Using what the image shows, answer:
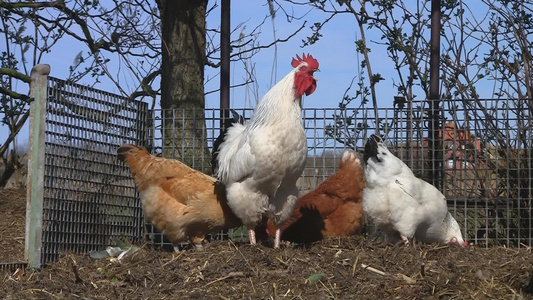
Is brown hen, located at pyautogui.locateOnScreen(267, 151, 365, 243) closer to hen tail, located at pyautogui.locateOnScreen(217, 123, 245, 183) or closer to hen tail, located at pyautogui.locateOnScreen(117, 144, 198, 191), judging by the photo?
hen tail, located at pyautogui.locateOnScreen(217, 123, 245, 183)

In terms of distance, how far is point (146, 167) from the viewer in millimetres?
6645

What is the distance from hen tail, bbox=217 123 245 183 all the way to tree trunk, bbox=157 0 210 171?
770mm

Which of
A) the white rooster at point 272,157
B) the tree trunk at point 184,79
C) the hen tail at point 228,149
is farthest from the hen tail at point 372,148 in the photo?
the tree trunk at point 184,79

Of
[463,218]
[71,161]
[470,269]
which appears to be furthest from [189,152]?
[470,269]

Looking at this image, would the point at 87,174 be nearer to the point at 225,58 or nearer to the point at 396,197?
the point at 225,58

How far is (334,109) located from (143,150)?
6.15 feet

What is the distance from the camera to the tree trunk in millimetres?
7633

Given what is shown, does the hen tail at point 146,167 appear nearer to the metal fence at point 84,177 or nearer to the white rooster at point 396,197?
the metal fence at point 84,177

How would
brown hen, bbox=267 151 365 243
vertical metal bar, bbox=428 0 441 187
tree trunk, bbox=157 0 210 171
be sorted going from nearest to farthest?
1. brown hen, bbox=267 151 365 243
2. vertical metal bar, bbox=428 0 441 187
3. tree trunk, bbox=157 0 210 171

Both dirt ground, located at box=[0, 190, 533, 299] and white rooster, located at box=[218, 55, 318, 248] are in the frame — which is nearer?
dirt ground, located at box=[0, 190, 533, 299]

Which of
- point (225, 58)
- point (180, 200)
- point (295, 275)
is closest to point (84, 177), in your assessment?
point (180, 200)

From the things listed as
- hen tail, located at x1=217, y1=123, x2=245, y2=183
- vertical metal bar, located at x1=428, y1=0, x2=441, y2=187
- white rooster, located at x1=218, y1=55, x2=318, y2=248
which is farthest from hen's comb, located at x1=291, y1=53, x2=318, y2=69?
vertical metal bar, located at x1=428, y1=0, x2=441, y2=187

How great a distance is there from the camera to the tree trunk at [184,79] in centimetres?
763

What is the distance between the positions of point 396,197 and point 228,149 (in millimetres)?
1513
